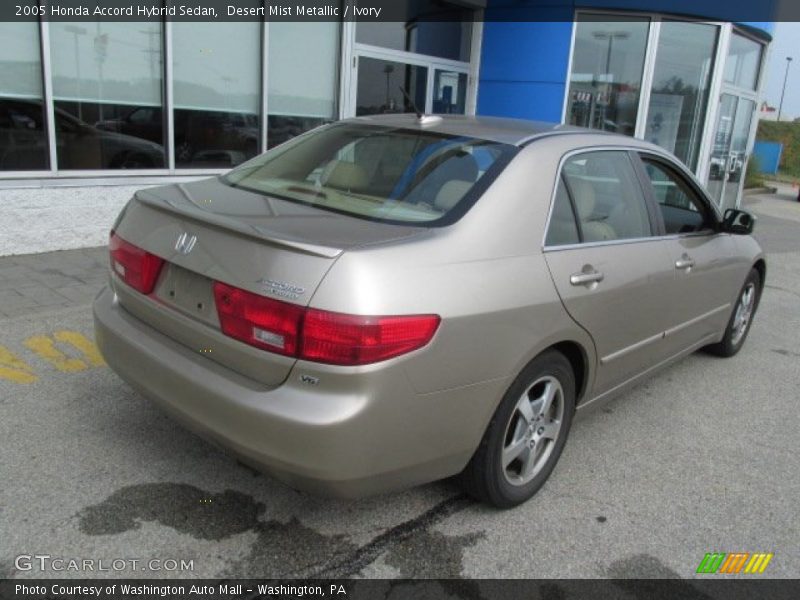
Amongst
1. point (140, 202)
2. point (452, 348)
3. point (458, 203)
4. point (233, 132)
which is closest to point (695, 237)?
point (458, 203)

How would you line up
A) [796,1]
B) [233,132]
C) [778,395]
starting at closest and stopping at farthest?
[778,395] → [233,132] → [796,1]

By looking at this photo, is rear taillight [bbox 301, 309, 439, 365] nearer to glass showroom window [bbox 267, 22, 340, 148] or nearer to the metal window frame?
glass showroom window [bbox 267, 22, 340, 148]

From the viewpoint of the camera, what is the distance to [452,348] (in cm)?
244

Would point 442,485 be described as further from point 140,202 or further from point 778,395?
point 778,395

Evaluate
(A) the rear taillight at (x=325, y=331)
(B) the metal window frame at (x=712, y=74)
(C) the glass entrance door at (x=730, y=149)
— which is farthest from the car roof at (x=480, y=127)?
(C) the glass entrance door at (x=730, y=149)

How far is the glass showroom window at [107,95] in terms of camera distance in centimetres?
666

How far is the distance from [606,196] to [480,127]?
28.2 inches

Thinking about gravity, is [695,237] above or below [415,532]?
above

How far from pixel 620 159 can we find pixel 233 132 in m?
5.55

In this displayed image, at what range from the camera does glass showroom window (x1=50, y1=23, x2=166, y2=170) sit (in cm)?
666

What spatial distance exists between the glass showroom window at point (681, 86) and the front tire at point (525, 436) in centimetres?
896

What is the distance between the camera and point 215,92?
7793 mm

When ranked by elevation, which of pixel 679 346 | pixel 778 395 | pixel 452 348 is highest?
pixel 452 348

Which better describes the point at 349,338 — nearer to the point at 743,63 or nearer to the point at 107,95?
the point at 107,95
